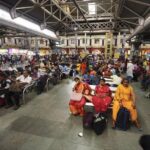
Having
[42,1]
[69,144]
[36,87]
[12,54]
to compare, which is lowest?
[69,144]

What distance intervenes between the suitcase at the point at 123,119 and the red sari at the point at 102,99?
1.61ft

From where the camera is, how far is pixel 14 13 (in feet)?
20.8

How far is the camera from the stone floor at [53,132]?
11.3ft

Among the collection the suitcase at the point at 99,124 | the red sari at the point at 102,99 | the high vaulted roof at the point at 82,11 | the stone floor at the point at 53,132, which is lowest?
the stone floor at the point at 53,132

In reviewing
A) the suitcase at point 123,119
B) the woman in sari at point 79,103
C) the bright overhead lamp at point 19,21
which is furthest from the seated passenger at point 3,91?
the suitcase at point 123,119

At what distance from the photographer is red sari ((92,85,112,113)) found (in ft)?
14.9

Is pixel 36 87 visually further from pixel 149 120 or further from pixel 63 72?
Answer: pixel 149 120

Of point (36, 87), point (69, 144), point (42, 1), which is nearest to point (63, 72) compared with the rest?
point (36, 87)

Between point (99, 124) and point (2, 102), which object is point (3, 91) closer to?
point (2, 102)

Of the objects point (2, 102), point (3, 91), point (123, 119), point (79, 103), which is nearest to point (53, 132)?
point (79, 103)

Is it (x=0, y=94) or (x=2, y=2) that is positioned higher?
(x=2, y=2)

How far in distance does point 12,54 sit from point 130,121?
19.3 meters

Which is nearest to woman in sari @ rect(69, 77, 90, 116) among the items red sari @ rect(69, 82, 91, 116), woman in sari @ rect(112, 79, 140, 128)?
red sari @ rect(69, 82, 91, 116)

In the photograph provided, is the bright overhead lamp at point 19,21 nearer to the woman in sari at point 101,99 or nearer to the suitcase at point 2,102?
the suitcase at point 2,102
